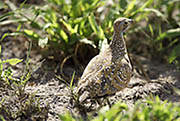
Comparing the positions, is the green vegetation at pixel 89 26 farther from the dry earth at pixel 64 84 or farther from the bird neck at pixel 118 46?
the bird neck at pixel 118 46

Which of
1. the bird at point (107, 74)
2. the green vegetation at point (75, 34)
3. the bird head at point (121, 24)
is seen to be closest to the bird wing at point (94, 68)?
the bird at point (107, 74)

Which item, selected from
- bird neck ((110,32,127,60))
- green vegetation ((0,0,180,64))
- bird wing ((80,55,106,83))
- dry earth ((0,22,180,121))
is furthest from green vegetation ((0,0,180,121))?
bird wing ((80,55,106,83))

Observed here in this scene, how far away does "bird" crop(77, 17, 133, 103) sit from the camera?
313cm

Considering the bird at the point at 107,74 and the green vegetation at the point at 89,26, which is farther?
the green vegetation at the point at 89,26

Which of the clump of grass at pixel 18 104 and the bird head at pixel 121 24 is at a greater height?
the bird head at pixel 121 24

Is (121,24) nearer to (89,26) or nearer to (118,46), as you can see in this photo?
(118,46)

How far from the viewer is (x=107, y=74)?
10.5ft

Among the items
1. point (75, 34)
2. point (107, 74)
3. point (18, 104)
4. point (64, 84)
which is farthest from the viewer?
point (75, 34)

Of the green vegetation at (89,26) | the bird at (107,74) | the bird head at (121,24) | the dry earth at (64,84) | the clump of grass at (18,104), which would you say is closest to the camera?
the bird at (107,74)

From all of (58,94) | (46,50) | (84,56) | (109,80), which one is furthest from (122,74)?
(46,50)

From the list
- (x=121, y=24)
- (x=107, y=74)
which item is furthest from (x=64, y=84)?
(x=121, y=24)

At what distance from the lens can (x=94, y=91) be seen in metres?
3.13

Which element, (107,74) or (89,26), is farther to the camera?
(89,26)

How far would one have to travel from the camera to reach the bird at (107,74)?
3127mm
